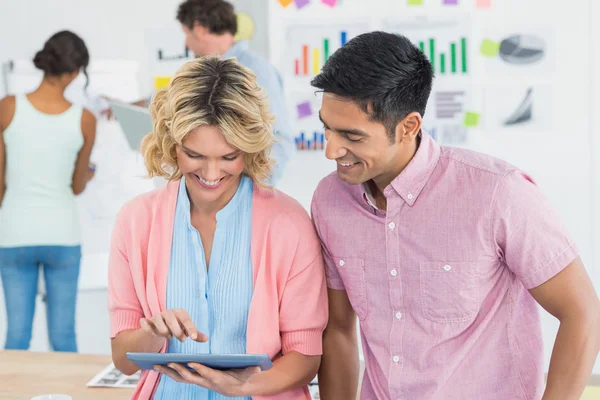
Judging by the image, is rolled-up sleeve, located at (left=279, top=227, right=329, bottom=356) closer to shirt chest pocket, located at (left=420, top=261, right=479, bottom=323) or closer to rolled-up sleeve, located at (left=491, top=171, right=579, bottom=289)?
shirt chest pocket, located at (left=420, top=261, right=479, bottom=323)

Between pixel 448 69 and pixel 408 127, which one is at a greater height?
pixel 448 69

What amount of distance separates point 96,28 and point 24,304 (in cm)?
177

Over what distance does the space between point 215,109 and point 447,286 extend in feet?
1.93

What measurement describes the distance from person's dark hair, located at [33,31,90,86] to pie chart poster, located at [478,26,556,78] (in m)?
1.89

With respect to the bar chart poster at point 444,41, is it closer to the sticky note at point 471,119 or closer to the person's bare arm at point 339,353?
the sticky note at point 471,119

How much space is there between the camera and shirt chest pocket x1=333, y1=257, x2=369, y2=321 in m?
1.61

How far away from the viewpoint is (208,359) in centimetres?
137

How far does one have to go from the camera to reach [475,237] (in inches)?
59.0

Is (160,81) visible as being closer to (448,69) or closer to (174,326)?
(448,69)

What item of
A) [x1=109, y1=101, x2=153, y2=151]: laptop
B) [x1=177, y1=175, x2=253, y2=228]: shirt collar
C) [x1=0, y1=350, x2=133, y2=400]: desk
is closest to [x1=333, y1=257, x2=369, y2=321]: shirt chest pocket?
[x1=177, y1=175, x2=253, y2=228]: shirt collar

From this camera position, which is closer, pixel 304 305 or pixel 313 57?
pixel 304 305

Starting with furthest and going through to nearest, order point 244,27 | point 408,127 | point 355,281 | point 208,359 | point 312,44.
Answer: point 244,27 < point 312,44 < point 355,281 < point 408,127 < point 208,359

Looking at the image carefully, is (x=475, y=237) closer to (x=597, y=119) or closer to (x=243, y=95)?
(x=243, y=95)

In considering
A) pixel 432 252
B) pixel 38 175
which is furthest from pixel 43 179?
pixel 432 252
